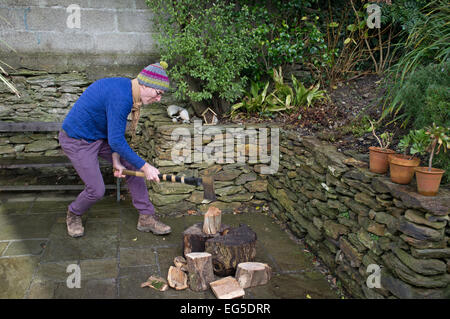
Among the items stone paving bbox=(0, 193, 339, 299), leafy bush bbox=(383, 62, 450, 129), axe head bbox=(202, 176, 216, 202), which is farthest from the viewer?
axe head bbox=(202, 176, 216, 202)

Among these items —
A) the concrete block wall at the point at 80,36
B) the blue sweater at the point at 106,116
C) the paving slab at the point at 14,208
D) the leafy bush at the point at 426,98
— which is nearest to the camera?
the leafy bush at the point at 426,98

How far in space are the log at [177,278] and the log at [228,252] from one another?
0.27m

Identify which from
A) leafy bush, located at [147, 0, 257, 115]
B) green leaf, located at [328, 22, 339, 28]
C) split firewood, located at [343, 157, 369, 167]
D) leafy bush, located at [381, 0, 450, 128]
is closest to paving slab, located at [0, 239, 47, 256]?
leafy bush, located at [147, 0, 257, 115]

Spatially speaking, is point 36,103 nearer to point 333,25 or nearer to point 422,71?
point 333,25

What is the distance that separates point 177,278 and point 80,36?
3.58 m

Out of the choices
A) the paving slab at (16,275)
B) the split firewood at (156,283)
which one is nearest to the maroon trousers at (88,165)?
the paving slab at (16,275)

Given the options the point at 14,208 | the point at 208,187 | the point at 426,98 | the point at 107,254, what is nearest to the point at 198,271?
the point at 208,187

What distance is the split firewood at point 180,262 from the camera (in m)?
3.16

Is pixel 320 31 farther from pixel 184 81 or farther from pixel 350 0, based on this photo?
pixel 184 81

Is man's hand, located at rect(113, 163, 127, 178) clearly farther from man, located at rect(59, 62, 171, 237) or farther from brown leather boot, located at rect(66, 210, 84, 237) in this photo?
brown leather boot, located at rect(66, 210, 84, 237)

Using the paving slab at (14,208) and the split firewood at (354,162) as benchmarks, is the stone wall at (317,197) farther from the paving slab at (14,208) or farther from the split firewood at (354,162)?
the paving slab at (14,208)

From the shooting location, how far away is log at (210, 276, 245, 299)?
2.81 meters

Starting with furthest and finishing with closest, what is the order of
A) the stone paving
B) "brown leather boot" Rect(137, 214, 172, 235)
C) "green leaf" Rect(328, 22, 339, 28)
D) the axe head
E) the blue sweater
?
"green leaf" Rect(328, 22, 339, 28), "brown leather boot" Rect(137, 214, 172, 235), the axe head, the blue sweater, the stone paving
